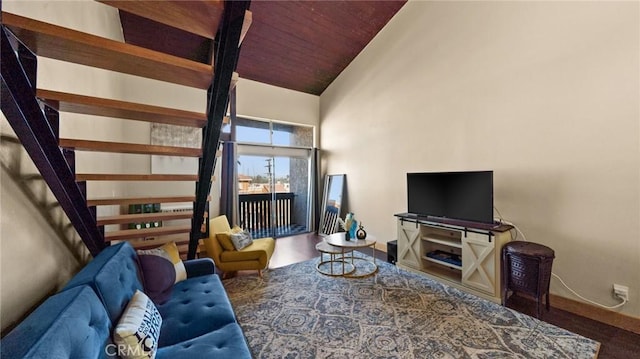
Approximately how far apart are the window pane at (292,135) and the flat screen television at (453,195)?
9.72 feet

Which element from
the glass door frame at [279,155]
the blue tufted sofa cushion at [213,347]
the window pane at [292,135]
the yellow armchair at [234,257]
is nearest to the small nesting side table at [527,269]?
the blue tufted sofa cushion at [213,347]

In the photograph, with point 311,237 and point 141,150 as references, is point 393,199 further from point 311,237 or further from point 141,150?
point 141,150

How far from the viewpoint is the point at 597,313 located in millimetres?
2365

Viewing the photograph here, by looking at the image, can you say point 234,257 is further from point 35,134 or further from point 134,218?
point 35,134

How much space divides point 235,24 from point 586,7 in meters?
3.41

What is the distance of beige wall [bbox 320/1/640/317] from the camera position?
7.48 ft

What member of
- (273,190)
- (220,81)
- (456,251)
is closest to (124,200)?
(220,81)

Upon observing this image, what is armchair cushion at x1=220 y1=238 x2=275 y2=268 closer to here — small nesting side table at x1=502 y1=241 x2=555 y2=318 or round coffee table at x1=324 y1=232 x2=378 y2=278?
round coffee table at x1=324 y1=232 x2=378 y2=278

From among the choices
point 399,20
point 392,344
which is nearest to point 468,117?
point 399,20

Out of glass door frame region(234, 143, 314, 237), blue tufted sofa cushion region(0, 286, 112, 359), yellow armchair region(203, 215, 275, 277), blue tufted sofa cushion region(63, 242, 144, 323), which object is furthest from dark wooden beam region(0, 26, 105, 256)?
glass door frame region(234, 143, 314, 237)

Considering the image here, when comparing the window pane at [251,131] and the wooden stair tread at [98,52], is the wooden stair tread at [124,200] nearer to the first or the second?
the wooden stair tread at [98,52]

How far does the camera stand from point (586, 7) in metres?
2.44

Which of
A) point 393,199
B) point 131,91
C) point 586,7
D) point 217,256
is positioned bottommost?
point 217,256

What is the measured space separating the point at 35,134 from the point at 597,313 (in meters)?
4.53
